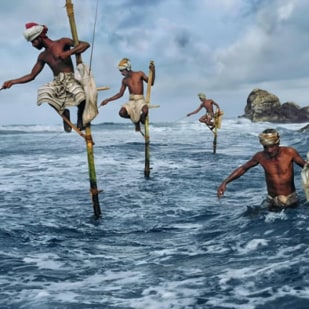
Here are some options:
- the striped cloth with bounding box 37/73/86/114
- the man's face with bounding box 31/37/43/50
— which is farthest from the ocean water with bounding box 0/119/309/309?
the man's face with bounding box 31/37/43/50

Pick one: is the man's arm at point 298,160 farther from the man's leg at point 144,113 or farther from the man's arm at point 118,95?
the man's leg at point 144,113

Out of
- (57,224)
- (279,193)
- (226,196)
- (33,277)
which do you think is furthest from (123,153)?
(33,277)

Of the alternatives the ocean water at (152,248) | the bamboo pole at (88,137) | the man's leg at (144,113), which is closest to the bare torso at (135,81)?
the man's leg at (144,113)

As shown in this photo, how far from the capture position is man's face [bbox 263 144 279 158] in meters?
7.95

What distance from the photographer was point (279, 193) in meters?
8.35

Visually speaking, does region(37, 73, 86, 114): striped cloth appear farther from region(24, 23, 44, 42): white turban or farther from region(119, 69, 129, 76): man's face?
region(119, 69, 129, 76): man's face

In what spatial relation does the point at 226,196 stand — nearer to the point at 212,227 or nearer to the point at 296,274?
the point at 212,227

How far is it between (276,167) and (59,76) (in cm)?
415

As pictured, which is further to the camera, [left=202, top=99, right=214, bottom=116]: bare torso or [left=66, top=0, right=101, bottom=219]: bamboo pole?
[left=202, top=99, right=214, bottom=116]: bare torso

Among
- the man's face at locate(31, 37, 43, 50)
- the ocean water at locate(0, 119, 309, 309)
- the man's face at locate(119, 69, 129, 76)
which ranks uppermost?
the man's face at locate(119, 69, 129, 76)

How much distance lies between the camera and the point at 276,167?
811 cm

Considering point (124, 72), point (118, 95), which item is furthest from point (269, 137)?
point (124, 72)

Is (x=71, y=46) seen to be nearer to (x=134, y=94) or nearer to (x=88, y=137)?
(x=88, y=137)

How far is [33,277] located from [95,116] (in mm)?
3591
